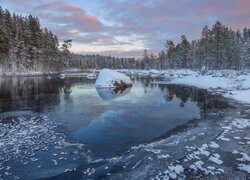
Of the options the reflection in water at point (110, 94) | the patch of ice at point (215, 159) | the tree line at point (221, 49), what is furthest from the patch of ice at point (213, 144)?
the tree line at point (221, 49)

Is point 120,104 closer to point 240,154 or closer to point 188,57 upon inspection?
point 240,154

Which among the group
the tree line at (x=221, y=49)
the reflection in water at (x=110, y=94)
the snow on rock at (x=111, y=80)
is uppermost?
the tree line at (x=221, y=49)

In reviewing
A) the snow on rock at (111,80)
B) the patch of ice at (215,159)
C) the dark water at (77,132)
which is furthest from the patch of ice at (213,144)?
the snow on rock at (111,80)

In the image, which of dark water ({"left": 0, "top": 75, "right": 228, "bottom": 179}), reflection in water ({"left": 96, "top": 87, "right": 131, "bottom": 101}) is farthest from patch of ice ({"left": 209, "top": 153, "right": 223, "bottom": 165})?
reflection in water ({"left": 96, "top": 87, "right": 131, "bottom": 101})

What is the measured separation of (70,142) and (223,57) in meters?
81.7

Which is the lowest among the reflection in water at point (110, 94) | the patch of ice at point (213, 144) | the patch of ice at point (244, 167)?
the patch of ice at point (244, 167)

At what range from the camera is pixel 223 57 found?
85188 mm

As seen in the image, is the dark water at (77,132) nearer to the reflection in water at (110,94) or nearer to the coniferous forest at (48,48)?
the reflection in water at (110,94)

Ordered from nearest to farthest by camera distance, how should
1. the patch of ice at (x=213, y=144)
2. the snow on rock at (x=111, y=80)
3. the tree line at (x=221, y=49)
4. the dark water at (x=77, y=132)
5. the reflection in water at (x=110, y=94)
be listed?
the dark water at (x=77, y=132), the patch of ice at (x=213, y=144), the reflection in water at (x=110, y=94), the snow on rock at (x=111, y=80), the tree line at (x=221, y=49)

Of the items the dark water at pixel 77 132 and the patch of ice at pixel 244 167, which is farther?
the dark water at pixel 77 132

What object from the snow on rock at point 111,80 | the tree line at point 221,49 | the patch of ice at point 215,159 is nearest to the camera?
the patch of ice at point 215,159

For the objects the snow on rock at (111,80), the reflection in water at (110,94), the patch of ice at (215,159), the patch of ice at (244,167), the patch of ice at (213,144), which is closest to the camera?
the patch of ice at (244,167)

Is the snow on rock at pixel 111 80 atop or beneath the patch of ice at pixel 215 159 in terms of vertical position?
atop

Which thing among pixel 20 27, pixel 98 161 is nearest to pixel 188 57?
pixel 20 27
